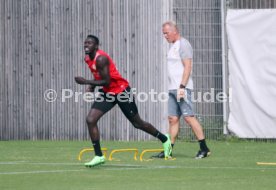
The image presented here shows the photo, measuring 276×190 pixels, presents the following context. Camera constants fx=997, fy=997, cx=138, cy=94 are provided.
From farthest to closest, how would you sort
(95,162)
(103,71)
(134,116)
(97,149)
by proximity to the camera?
1. (134,116)
2. (103,71)
3. (97,149)
4. (95,162)

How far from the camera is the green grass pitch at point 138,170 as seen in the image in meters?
11.2

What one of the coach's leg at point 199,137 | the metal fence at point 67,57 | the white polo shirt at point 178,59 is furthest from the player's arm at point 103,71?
the metal fence at point 67,57

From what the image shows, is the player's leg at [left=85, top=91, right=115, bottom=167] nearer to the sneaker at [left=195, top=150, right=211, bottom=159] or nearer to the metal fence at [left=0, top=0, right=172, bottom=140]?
the sneaker at [left=195, top=150, right=211, bottom=159]

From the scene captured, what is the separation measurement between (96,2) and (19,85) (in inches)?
91.7

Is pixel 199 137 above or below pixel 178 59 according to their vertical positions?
below

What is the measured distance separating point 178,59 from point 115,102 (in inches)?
Result: 63.5

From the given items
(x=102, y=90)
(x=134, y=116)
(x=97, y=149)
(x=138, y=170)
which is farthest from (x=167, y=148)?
(x=138, y=170)

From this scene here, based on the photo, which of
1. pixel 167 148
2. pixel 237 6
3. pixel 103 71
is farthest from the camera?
pixel 237 6

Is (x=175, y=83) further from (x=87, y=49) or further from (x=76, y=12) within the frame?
(x=76, y=12)

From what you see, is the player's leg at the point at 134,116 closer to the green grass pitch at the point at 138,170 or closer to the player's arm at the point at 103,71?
the green grass pitch at the point at 138,170

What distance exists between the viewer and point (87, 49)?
13914mm

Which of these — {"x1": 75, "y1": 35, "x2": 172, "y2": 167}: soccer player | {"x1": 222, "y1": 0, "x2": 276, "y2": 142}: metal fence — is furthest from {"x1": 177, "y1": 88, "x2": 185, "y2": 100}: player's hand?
{"x1": 222, "y1": 0, "x2": 276, "y2": 142}: metal fence

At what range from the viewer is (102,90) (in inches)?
567

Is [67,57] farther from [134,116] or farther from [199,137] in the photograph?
[134,116]
